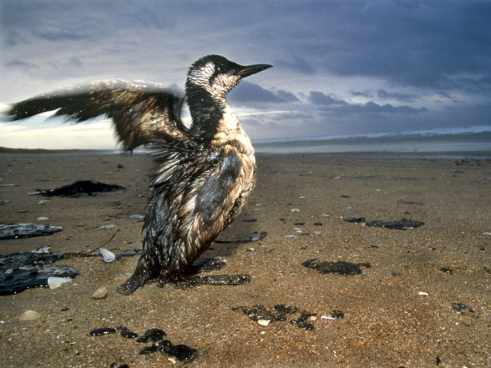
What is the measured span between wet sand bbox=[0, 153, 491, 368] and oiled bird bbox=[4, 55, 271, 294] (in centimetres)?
24

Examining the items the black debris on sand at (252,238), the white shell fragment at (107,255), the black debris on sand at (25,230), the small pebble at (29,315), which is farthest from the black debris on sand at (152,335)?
the black debris on sand at (25,230)

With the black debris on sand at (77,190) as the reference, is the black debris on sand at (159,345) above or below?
below

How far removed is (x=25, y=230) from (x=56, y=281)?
1909 millimetres

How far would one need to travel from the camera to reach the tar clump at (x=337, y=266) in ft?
13.5

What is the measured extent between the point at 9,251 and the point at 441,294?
432 cm

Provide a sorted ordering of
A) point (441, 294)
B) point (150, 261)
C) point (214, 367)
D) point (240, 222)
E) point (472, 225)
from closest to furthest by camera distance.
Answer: point (214, 367)
point (441, 294)
point (150, 261)
point (472, 225)
point (240, 222)

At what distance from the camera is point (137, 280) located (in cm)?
387

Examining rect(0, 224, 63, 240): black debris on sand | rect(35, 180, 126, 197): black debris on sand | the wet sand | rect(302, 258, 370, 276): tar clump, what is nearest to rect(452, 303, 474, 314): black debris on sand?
the wet sand

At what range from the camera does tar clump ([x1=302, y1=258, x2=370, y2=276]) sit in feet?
13.5

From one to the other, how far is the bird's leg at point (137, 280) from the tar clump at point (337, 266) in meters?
1.50

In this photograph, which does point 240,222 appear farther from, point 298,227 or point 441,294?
point 441,294

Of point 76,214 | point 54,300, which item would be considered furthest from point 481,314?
point 76,214

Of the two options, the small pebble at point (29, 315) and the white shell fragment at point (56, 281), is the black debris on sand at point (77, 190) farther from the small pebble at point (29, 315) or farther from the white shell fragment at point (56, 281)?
the small pebble at point (29, 315)

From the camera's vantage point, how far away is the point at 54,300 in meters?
3.64
